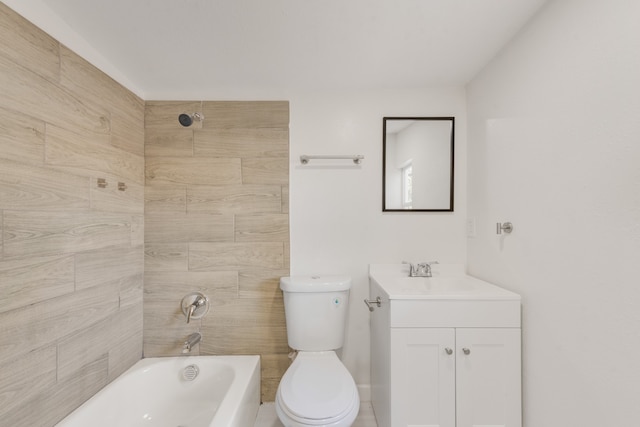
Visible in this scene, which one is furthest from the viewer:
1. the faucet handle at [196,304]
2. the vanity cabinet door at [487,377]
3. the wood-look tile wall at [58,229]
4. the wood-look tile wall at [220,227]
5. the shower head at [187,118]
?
the wood-look tile wall at [220,227]

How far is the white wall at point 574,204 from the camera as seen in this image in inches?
33.1

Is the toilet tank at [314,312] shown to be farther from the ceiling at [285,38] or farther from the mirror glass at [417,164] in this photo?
the ceiling at [285,38]

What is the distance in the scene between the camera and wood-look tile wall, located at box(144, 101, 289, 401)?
70.9 inches

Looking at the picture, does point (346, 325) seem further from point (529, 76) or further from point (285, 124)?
point (529, 76)

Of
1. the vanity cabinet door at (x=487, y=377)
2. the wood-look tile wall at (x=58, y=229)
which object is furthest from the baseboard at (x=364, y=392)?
the wood-look tile wall at (x=58, y=229)

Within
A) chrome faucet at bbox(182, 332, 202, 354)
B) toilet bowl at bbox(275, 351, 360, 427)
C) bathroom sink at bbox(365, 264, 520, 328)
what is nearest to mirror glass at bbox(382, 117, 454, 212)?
bathroom sink at bbox(365, 264, 520, 328)

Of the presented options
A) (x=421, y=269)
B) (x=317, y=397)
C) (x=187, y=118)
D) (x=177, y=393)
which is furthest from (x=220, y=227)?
(x=421, y=269)

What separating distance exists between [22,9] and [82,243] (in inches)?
37.7

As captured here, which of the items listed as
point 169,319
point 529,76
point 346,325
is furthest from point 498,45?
point 169,319

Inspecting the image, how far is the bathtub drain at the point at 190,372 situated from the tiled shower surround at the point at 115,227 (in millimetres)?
185

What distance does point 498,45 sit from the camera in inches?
54.4

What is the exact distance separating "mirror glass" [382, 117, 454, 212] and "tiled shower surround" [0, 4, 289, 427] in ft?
2.25

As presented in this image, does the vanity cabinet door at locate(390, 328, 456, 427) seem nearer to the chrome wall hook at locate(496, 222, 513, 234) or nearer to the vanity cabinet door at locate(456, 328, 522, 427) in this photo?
the vanity cabinet door at locate(456, 328, 522, 427)

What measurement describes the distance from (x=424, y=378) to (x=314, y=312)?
2.15ft
